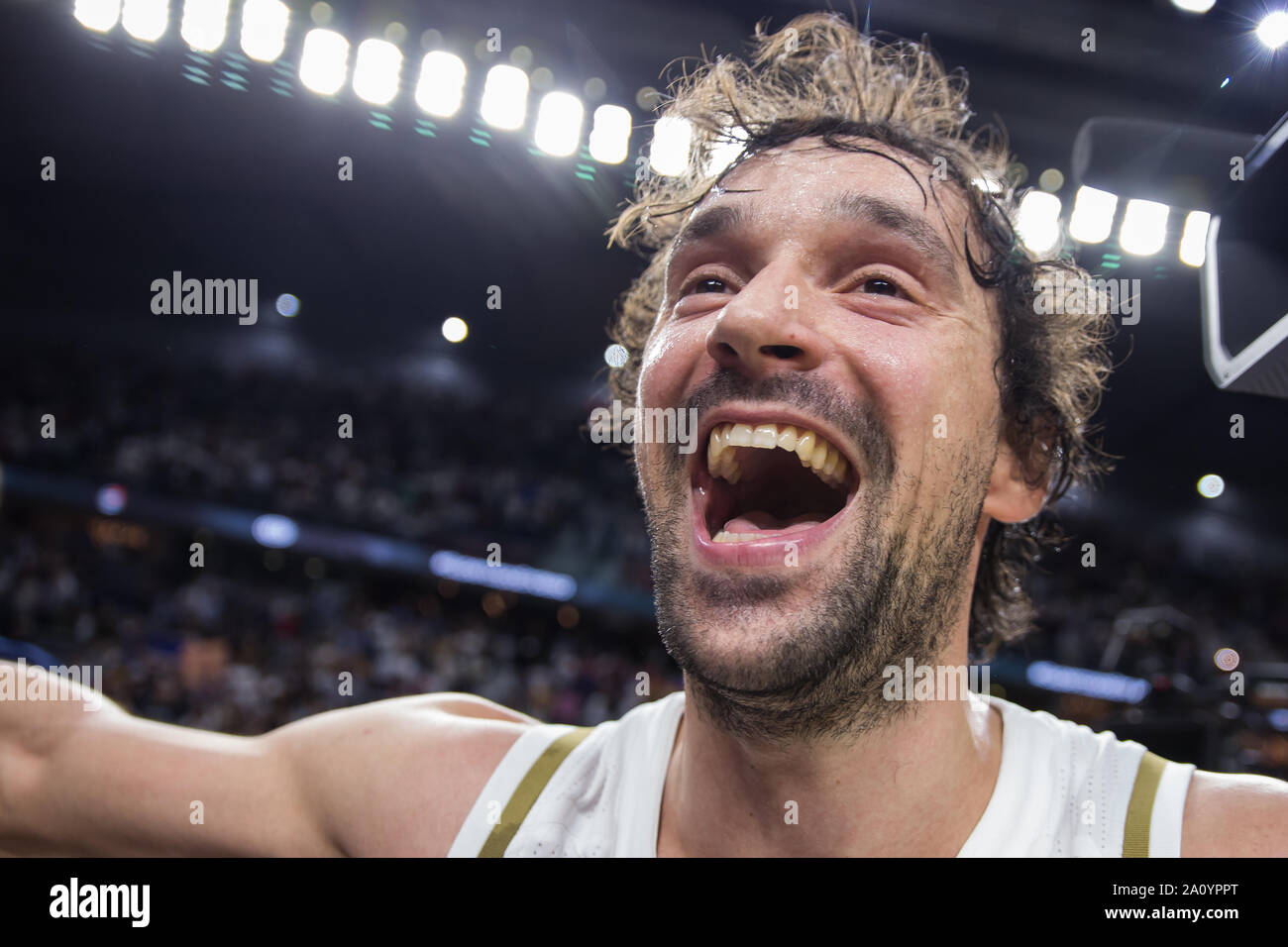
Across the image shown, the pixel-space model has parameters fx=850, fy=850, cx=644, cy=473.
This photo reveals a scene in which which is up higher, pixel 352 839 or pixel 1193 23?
pixel 1193 23

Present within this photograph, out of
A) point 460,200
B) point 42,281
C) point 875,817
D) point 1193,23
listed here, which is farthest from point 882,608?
point 42,281

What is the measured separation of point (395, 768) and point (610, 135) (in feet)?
11.7

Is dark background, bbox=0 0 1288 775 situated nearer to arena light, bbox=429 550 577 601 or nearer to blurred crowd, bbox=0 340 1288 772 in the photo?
blurred crowd, bbox=0 340 1288 772

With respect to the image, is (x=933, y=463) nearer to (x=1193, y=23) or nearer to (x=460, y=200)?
(x=1193, y=23)

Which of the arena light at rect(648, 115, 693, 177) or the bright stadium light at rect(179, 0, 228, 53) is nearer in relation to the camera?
the arena light at rect(648, 115, 693, 177)

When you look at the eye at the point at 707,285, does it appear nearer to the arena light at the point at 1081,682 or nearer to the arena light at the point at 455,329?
the arena light at the point at 1081,682

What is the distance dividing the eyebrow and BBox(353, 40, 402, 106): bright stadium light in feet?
13.9

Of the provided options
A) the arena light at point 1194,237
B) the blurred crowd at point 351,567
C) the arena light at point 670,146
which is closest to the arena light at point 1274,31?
the arena light at point 1194,237

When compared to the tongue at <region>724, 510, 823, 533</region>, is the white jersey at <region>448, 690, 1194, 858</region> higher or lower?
lower

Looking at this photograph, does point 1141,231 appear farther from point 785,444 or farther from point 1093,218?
point 785,444

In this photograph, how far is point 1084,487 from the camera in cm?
218

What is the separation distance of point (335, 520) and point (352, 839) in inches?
408

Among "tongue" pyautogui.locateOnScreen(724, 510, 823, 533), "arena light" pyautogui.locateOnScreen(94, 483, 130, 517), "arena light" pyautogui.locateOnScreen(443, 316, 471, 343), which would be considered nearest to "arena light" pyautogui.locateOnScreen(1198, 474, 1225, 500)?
"arena light" pyautogui.locateOnScreen(443, 316, 471, 343)

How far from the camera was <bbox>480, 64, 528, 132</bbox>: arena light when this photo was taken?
495 cm
